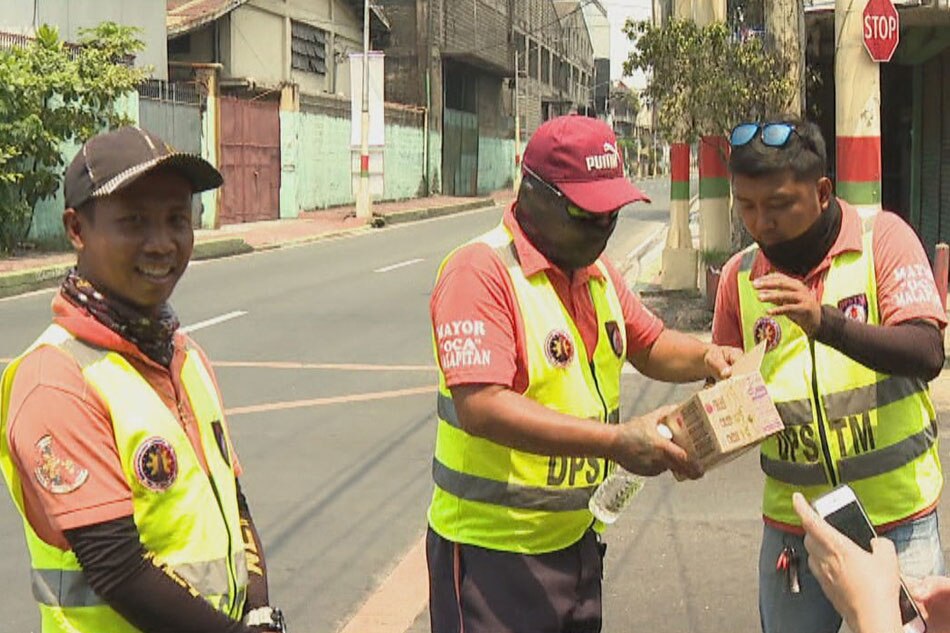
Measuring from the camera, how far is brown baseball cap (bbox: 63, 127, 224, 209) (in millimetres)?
2225

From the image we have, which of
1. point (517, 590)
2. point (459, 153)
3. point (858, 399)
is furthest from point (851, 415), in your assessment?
point (459, 153)

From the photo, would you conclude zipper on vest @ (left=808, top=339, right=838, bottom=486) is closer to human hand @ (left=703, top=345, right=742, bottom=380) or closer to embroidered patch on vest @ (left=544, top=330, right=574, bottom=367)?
human hand @ (left=703, top=345, right=742, bottom=380)

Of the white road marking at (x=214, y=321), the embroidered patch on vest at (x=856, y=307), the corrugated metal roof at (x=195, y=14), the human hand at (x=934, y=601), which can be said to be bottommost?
the white road marking at (x=214, y=321)

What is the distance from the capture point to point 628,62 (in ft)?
40.1

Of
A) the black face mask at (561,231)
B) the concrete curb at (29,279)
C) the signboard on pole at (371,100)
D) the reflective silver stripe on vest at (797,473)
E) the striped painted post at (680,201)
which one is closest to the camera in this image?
the black face mask at (561,231)

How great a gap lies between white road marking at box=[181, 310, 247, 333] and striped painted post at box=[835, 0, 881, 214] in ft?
20.5

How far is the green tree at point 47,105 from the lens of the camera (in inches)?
742

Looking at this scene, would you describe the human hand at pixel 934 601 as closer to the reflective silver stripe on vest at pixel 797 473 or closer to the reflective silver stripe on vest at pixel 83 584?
the reflective silver stripe on vest at pixel 797 473

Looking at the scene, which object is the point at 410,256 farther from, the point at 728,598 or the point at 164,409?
the point at 164,409

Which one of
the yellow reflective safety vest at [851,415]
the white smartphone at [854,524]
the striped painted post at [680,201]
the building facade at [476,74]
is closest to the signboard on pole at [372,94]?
the building facade at [476,74]

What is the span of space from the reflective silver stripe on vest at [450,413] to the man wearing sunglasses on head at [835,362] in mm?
444

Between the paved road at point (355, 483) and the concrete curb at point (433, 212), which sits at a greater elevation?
the concrete curb at point (433, 212)

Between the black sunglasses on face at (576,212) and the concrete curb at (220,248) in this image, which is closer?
the black sunglasses on face at (576,212)

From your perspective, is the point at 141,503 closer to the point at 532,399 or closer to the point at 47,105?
the point at 532,399
